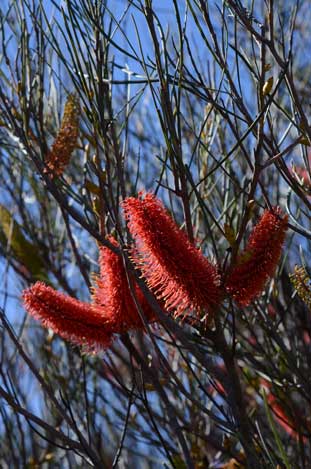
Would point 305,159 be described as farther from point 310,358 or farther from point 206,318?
point 310,358

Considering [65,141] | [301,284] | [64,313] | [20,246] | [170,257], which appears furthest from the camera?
[20,246]

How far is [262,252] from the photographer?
166 cm

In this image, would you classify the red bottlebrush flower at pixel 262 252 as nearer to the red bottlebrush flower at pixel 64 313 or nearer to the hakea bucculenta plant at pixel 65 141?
the red bottlebrush flower at pixel 64 313

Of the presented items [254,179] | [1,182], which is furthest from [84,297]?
[254,179]

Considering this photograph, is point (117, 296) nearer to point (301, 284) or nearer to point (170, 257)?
point (170, 257)

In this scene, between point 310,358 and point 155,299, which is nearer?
point 155,299

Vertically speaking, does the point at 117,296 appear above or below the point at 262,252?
above

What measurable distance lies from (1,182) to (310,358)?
5.76 ft

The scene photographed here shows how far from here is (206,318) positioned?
177 cm

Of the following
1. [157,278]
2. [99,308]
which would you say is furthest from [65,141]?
[157,278]

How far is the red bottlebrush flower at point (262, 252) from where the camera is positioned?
165cm

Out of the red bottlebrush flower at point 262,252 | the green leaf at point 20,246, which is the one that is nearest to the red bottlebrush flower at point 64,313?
the red bottlebrush flower at point 262,252

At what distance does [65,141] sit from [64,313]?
0.57 m

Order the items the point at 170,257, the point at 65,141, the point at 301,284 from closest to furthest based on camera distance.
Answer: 1. the point at 170,257
2. the point at 301,284
3. the point at 65,141
